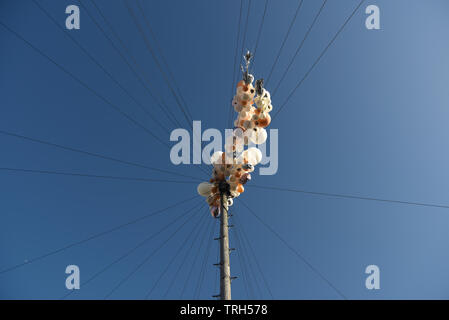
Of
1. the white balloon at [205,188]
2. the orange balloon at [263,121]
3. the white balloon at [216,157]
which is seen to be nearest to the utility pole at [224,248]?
the white balloon at [205,188]

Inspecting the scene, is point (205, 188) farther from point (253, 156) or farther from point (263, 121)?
point (263, 121)

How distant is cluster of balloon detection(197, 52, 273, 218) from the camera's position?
7102mm

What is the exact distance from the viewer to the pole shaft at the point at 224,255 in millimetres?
5750

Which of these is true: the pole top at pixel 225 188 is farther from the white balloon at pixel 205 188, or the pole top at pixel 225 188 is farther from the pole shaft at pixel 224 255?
the white balloon at pixel 205 188

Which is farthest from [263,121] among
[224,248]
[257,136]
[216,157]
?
[224,248]

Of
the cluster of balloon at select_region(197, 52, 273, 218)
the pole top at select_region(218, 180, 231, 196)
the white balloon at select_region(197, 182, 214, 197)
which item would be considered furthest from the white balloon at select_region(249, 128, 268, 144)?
the white balloon at select_region(197, 182, 214, 197)

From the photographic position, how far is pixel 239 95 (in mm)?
7113

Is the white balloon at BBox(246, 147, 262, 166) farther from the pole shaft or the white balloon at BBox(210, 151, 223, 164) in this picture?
the pole shaft

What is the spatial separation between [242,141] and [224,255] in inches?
109

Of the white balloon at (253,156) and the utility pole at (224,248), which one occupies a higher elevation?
the white balloon at (253,156)

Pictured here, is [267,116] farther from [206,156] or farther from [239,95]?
[206,156]

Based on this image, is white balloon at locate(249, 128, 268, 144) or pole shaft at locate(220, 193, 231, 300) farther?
white balloon at locate(249, 128, 268, 144)
